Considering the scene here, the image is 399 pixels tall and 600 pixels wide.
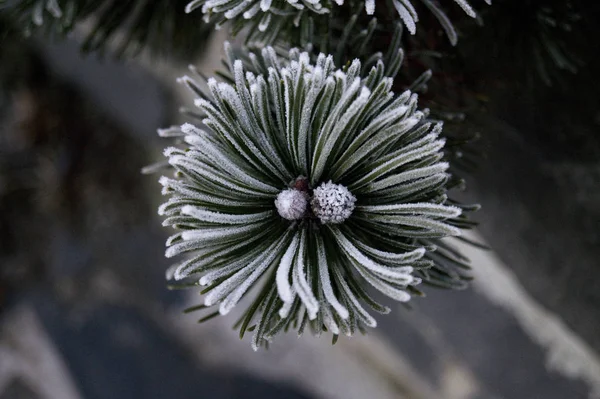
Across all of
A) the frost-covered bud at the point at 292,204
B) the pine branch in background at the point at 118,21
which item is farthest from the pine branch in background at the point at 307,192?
the pine branch in background at the point at 118,21

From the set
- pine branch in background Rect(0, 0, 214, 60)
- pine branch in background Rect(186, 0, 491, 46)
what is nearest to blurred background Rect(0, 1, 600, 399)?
pine branch in background Rect(0, 0, 214, 60)

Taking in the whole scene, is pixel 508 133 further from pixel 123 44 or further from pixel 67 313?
pixel 67 313

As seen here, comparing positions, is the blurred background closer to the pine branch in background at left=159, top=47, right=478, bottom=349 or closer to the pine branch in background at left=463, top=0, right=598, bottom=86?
the pine branch in background at left=463, top=0, right=598, bottom=86

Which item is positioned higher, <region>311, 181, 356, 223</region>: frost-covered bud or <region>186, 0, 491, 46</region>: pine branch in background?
<region>186, 0, 491, 46</region>: pine branch in background

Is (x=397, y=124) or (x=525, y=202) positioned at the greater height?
(x=525, y=202)

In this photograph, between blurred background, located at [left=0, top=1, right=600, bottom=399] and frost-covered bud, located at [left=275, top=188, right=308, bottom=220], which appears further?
blurred background, located at [left=0, top=1, right=600, bottom=399]

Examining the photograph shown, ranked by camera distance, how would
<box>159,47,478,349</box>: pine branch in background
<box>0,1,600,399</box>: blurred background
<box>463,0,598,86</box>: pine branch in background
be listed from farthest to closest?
<box>0,1,600,399</box>: blurred background < <box>463,0,598,86</box>: pine branch in background < <box>159,47,478,349</box>: pine branch in background

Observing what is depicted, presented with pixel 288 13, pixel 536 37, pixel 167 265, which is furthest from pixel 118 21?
pixel 167 265

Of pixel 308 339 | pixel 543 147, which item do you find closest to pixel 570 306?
pixel 543 147
